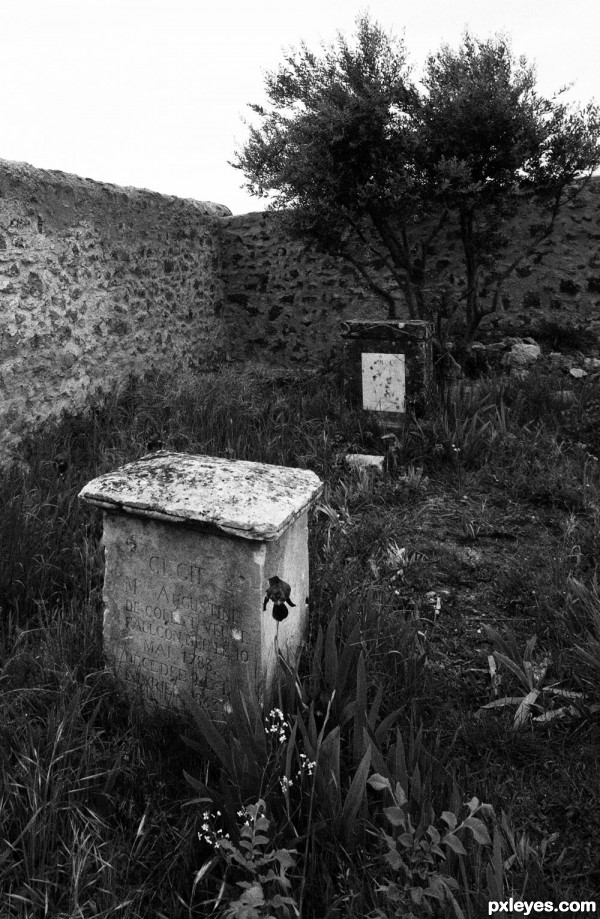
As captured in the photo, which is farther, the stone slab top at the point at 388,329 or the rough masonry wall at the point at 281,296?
the rough masonry wall at the point at 281,296

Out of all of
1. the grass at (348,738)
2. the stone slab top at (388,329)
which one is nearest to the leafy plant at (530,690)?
the grass at (348,738)

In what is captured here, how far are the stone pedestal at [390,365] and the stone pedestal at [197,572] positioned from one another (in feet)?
10.6

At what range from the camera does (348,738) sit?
7.17 feet

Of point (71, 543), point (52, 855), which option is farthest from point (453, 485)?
point (52, 855)

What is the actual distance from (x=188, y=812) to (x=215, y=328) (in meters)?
6.89

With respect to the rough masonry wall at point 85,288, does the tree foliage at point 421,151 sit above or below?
above

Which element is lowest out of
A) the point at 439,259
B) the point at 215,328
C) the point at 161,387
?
the point at 161,387

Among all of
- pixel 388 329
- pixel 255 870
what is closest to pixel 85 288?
pixel 388 329

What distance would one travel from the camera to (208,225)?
26.6 ft

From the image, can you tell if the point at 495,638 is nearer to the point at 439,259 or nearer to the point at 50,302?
the point at 50,302

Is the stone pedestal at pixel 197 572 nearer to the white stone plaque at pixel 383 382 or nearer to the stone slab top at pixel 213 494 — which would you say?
the stone slab top at pixel 213 494

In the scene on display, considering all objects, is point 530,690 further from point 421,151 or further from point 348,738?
point 421,151

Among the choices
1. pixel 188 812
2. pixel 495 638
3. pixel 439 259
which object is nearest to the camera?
pixel 188 812

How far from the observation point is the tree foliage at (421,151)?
639 centimetres
